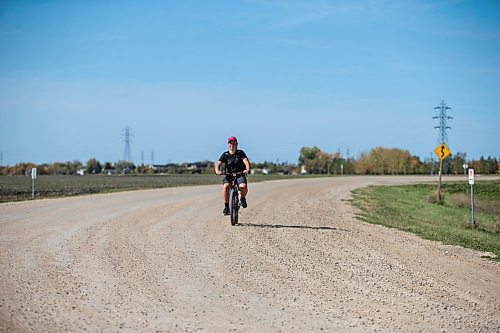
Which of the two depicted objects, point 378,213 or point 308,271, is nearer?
point 308,271

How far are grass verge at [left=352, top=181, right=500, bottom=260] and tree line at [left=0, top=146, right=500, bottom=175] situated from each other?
47.2 meters

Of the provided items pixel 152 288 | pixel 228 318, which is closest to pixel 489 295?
pixel 228 318

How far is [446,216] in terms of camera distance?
24469 millimetres

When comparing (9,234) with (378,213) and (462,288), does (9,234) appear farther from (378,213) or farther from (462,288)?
(378,213)

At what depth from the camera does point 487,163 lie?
95.4m

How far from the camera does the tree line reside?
96125 mm

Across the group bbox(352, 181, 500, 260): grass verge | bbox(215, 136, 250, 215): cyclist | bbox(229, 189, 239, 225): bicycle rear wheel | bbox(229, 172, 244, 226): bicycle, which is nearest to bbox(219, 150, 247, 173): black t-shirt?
bbox(215, 136, 250, 215): cyclist

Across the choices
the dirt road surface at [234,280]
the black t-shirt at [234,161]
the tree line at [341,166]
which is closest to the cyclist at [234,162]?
the black t-shirt at [234,161]

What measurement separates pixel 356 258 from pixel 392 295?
2731 mm

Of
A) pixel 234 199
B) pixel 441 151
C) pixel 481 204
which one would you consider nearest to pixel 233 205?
pixel 234 199

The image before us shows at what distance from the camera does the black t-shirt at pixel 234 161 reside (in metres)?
14.2

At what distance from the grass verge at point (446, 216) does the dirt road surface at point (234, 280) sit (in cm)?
168

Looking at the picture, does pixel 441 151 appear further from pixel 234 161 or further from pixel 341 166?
pixel 341 166

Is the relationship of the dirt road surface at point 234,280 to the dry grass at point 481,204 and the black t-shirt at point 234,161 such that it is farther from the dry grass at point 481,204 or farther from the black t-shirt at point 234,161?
the dry grass at point 481,204
